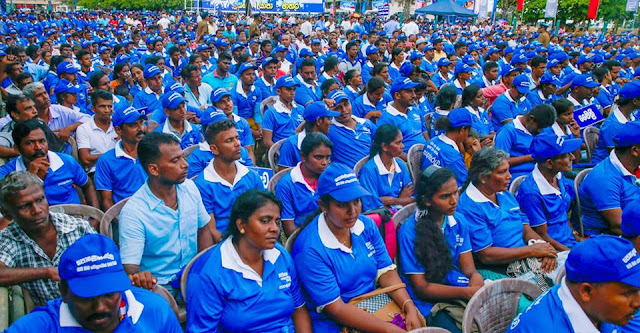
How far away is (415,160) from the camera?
5.48 m

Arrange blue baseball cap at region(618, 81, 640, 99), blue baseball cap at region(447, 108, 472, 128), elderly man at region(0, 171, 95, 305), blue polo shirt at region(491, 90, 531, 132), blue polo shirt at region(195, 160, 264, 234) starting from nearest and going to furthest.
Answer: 1. elderly man at region(0, 171, 95, 305)
2. blue polo shirt at region(195, 160, 264, 234)
3. blue baseball cap at region(447, 108, 472, 128)
4. blue baseball cap at region(618, 81, 640, 99)
5. blue polo shirt at region(491, 90, 531, 132)

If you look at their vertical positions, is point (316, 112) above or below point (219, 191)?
above

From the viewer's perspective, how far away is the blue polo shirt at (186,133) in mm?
5746

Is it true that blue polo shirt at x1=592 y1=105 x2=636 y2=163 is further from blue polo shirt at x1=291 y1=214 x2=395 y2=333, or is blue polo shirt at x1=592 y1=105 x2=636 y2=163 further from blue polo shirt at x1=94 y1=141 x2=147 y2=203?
blue polo shirt at x1=94 y1=141 x2=147 y2=203

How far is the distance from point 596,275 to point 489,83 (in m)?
8.16

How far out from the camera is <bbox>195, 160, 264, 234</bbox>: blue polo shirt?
401 centimetres

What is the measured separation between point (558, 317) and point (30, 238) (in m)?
3.07

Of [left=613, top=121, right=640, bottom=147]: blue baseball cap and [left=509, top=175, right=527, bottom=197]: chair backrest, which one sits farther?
[left=509, top=175, right=527, bottom=197]: chair backrest

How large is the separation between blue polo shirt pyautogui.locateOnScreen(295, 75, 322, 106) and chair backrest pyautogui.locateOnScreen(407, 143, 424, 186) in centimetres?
297

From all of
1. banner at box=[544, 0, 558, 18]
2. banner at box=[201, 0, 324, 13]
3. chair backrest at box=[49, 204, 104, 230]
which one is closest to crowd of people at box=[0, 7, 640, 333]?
chair backrest at box=[49, 204, 104, 230]

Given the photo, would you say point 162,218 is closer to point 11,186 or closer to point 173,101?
point 11,186

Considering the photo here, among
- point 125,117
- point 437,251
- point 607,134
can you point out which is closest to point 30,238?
point 125,117

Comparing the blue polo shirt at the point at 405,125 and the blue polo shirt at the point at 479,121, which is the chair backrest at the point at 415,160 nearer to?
the blue polo shirt at the point at 405,125

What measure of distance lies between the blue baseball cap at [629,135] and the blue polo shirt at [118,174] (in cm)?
434
